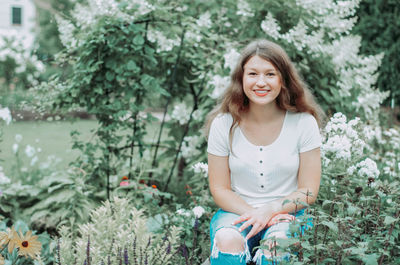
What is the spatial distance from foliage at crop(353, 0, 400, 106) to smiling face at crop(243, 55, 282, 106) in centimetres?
416

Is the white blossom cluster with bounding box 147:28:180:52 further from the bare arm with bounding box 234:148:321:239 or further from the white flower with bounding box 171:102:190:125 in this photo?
the bare arm with bounding box 234:148:321:239

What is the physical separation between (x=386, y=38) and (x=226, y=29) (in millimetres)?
3117

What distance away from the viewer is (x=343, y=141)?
7.54 ft

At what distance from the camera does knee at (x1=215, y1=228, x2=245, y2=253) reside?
5.84 ft

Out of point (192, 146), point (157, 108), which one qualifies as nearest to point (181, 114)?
point (192, 146)

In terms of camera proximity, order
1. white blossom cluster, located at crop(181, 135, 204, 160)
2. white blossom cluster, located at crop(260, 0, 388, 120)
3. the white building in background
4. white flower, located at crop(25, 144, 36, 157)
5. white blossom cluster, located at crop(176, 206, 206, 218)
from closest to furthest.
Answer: white blossom cluster, located at crop(176, 206, 206, 218) < white blossom cluster, located at crop(260, 0, 388, 120) < white blossom cluster, located at crop(181, 135, 204, 160) < white flower, located at crop(25, 144, 36, 157) < the white building in background

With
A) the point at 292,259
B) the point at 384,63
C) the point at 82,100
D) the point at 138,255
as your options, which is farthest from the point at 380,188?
the point at 384,63

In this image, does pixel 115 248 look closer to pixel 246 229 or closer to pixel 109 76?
pixel 246 229

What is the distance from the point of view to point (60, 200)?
2936 mm

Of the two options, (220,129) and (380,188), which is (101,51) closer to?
(220,129)

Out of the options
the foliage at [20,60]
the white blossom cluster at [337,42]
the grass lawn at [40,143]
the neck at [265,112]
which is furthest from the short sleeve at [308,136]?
the grass lawn at [40,143]

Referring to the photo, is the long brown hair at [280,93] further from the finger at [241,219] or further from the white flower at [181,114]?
the white flower at [181,114]

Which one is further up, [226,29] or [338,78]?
[226,29]

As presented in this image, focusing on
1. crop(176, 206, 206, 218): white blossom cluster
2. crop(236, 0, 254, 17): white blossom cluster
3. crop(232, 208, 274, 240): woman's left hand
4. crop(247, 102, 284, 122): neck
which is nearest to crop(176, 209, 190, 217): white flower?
crop(176, 206, 206, 218): white blossom cluster
